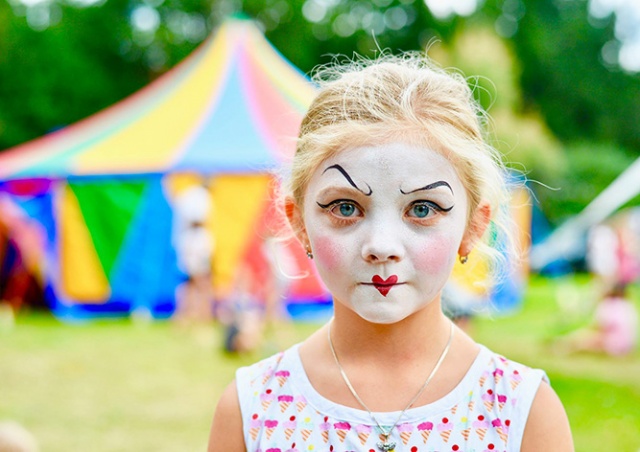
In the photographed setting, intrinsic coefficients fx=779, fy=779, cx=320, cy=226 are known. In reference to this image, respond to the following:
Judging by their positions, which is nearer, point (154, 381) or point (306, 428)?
point (306, 428)

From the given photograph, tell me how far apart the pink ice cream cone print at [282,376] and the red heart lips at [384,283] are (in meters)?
0.29

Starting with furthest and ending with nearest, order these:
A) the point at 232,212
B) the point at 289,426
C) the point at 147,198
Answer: the point at 147,198, the point at 232,212, the point at 289,426

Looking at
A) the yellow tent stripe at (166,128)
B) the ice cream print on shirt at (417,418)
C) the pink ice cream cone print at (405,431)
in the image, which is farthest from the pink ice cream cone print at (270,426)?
the yellow tent stripe at (166,128)

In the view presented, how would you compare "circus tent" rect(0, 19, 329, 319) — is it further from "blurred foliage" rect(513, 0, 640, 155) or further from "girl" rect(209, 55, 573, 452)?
"blurred foliage" rect(513, 0, 640, 155)

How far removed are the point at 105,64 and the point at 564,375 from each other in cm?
2623

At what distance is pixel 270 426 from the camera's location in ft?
4.80

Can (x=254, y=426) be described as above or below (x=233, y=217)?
below

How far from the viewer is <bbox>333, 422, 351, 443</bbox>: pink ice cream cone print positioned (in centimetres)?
142

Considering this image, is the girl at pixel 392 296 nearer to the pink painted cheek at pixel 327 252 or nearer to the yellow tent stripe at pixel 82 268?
the pink painted cheek at pixel 327 252

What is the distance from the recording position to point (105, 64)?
1145 inches

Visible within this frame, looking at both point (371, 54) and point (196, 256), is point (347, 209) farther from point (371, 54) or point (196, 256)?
point (371, 54)

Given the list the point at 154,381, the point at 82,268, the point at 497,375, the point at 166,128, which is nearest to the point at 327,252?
Answer: the point at 497,375

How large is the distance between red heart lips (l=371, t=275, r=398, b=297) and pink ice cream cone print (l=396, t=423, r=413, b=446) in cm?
24

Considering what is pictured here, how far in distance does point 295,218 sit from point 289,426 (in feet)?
1.38
